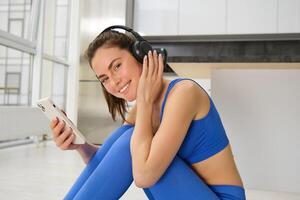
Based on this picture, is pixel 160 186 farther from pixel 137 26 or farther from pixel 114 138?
pixel 137 26

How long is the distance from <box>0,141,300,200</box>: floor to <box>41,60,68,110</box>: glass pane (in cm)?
131

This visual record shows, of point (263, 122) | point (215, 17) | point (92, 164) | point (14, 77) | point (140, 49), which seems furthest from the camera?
point (14, 77)

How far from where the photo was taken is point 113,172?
0.87 m

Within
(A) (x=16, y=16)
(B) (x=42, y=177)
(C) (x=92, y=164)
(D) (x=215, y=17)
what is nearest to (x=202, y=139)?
(C) (x=92, y=164)

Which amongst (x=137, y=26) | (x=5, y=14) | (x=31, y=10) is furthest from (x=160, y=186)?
(x=31, y=10)

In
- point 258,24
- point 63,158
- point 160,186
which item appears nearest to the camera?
point 160,186

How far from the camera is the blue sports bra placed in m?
0.87

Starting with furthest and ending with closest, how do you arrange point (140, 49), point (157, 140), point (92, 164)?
1. point (92, 164)
2. point (140, 49)
3. point (157, 140)

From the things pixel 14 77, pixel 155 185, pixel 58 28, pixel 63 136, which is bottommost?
pixel 155 185

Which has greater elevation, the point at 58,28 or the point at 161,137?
the point at 58,28

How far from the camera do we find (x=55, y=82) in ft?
14.8

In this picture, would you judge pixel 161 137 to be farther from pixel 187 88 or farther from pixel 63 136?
pixel 63 136

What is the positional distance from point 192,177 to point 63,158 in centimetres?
227

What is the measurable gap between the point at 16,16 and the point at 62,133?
3.00m
